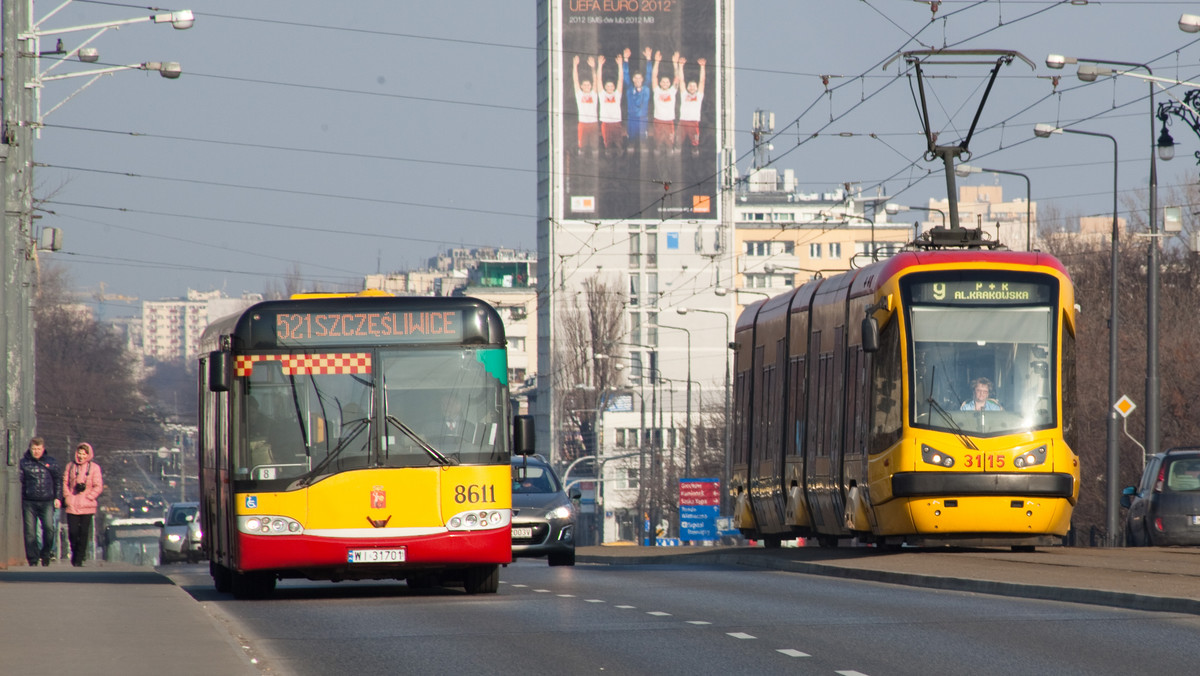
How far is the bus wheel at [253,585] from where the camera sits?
687 inches

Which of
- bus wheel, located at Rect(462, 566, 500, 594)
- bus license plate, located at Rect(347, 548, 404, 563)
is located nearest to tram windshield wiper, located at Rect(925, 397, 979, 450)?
bus wheel, located at Rect(462, 566, 500, 594)

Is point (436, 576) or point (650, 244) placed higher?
point (650, 244)

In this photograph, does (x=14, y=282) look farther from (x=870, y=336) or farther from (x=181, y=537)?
(x=181, y=537)

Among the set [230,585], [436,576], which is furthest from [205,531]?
[436,576]

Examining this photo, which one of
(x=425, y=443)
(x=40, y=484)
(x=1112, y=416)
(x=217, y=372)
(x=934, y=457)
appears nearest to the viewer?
(x=217, y=372)

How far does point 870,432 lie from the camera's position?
21.8 meters

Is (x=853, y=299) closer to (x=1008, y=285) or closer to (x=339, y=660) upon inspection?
(x=1008, y=285)

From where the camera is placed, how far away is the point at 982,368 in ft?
69.8

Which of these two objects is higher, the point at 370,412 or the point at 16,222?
the point at 16,222

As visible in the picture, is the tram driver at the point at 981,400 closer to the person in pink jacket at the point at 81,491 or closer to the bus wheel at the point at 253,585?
the bus wheel at the point at 253,585

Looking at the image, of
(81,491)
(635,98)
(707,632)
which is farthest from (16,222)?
(635,98)

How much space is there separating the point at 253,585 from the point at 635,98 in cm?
11960

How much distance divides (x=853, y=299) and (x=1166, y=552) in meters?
4.61

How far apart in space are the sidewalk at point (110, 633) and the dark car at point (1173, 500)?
1455 cm
